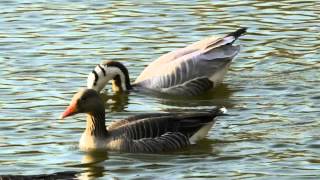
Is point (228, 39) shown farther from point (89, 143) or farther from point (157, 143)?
point (89, 143)

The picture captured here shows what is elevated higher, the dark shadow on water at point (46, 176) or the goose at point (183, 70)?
the goose at point (183, 70)

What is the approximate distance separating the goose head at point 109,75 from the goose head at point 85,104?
3.24 m

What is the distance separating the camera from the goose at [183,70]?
20.2m

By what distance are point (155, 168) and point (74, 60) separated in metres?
6.13

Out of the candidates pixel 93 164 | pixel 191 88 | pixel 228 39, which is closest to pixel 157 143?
pixel 93 164

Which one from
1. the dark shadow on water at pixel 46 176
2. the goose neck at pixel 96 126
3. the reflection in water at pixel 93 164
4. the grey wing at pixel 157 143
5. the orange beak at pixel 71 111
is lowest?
the reflection in water at pixel 93 164

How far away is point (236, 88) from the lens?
20.1 metres

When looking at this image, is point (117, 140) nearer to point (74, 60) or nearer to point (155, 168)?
point (155, 168)

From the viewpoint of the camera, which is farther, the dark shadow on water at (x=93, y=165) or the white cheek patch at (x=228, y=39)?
the white cheek patch at (x=228, y=39)

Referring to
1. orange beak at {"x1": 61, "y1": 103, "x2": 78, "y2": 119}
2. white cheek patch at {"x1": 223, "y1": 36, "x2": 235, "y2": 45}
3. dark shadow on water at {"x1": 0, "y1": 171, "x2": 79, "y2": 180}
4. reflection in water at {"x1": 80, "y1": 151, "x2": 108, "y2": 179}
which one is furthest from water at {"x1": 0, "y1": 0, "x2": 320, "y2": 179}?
dark shadow on water at {"x1": 0, "y1": 171, "x2": 79, "y2": 180}

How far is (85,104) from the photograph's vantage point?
16.8m

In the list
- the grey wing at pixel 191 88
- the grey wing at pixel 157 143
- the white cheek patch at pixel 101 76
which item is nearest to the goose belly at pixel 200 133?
the grey wing at pixel 157 143

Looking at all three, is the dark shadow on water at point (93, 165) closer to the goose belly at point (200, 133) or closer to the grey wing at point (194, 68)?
the goose belly at point (200, 133)

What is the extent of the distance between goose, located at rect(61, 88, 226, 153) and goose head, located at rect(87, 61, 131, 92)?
3.23 metres
